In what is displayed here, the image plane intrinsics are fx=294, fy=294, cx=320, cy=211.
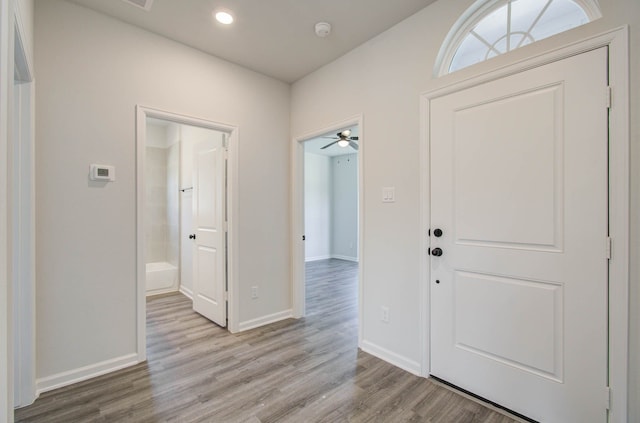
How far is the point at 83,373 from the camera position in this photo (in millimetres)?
2189

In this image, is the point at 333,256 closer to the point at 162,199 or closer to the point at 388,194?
the point at 162,199

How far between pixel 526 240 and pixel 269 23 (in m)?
2.49

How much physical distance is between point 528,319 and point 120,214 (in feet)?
9.80

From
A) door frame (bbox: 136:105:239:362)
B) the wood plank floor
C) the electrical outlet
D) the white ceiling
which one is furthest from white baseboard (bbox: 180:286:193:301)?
the white ceiling

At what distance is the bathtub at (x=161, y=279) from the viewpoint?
4.35 m

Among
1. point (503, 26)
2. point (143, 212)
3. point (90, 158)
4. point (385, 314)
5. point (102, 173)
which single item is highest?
point (503, 26)

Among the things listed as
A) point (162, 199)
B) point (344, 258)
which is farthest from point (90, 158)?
point (344, 258)

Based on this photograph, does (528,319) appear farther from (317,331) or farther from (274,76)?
(274,76)

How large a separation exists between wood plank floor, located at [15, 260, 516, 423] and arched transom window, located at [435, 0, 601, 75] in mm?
2336

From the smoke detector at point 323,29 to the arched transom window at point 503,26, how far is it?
3.10 ft

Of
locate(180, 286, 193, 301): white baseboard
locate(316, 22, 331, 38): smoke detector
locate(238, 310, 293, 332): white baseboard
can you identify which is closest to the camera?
locate(316, 22, 331, 38): smoke detector

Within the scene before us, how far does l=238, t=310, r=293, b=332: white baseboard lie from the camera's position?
3.11 meters

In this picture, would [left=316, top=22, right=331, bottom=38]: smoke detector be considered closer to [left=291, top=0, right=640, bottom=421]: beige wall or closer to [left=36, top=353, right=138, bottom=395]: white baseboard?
[left=291, top=0, right=640, bottom=421]: beige wall

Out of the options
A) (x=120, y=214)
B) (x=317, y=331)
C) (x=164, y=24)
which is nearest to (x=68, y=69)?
(x=164, y=24)
